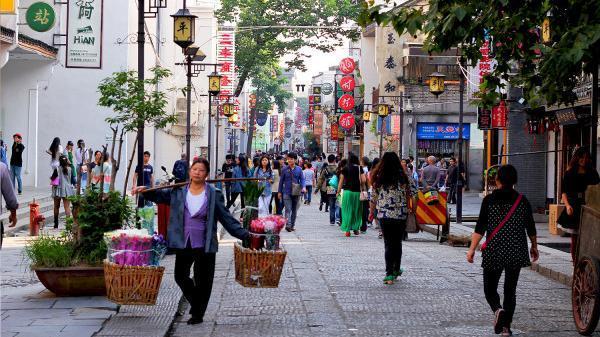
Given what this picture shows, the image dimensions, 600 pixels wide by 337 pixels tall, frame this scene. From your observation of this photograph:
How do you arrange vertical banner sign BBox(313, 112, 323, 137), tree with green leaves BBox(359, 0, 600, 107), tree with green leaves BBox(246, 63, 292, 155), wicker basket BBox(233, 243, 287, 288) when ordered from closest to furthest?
wicker basket BBox(233, 243, 287, 288) < tree with green leaves BBox(359, 0, 600, 107) < tree with green leaves BBox(246, 63, 292, 155) < vertical banner sign BBox(313, 112, 323, 137)

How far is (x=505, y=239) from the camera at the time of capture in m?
9.52

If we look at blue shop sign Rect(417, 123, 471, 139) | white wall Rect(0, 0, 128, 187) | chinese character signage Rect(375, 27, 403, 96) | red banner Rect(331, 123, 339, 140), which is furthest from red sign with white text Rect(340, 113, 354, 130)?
white wall Rect(0, 0, 128, 187)

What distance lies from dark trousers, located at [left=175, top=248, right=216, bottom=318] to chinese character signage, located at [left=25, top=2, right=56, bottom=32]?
17583 mm

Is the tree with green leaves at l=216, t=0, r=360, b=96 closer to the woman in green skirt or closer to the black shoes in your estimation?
the woman in green skirt

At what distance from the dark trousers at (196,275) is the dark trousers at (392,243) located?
3947 millimetres

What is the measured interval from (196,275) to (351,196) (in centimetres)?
1281

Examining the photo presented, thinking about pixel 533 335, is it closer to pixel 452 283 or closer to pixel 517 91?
pixel 452 283

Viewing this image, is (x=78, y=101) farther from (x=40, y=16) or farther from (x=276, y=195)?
(x=276, y=195)

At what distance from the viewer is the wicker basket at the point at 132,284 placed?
927cm

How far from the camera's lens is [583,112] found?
77.5ft

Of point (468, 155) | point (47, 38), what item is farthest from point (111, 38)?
point (468, 155)

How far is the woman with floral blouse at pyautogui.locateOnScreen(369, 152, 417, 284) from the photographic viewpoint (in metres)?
13.4

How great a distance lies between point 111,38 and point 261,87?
193ft

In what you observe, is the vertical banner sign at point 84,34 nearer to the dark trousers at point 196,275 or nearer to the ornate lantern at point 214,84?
the ornate lantern at point 214,84
